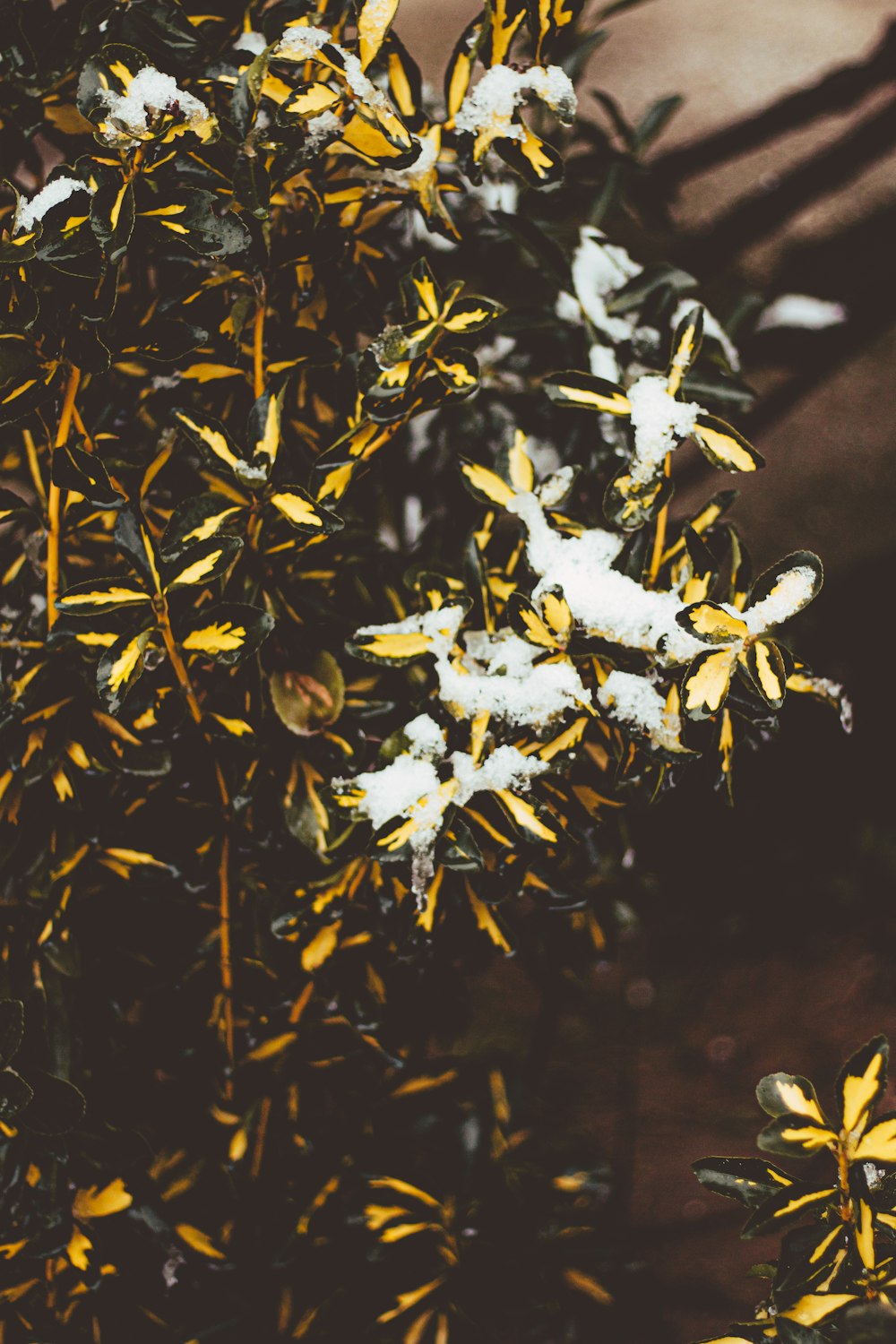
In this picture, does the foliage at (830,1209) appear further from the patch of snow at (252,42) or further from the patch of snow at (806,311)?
the patch of snow at (806,311)

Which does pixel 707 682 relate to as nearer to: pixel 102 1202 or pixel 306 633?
pixel 306 633

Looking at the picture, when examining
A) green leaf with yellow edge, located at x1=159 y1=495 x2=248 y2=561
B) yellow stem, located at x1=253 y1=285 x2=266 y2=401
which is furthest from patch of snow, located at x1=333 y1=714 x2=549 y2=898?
yellow stem, located at x1=253 y1=285 x2=266 y2=401

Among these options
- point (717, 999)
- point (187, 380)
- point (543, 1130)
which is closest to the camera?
point (187, 380)

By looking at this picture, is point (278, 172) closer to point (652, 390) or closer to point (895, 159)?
point (652, 390)

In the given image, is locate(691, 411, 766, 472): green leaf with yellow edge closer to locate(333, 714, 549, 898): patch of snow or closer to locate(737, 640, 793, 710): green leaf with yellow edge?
Answer: locate(737, 640, 793, 710): green leaf with yellow edge

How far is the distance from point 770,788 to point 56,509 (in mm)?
1815

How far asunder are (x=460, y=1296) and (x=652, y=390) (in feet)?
3.40

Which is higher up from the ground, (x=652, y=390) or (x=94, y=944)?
(x=652, y=390)

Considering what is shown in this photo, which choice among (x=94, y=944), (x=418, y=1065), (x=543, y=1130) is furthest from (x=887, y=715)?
(x=94, y=944)

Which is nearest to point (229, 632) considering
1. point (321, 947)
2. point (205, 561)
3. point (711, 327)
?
point (205, 561)

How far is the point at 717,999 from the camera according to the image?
219 cm

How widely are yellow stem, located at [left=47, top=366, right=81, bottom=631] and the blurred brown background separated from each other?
3.43ft

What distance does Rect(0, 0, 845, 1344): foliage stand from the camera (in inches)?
28.1

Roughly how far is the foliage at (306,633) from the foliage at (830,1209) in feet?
0.81
